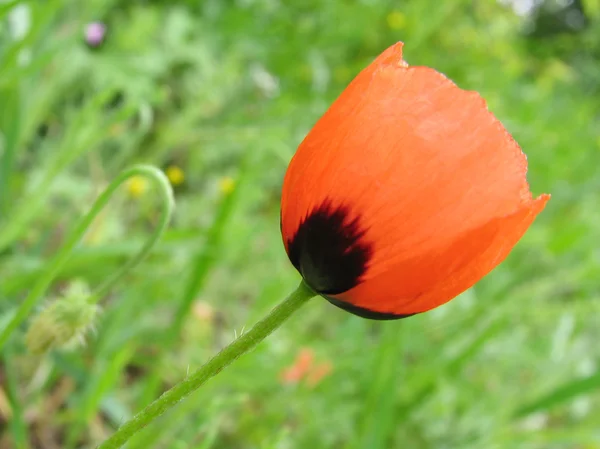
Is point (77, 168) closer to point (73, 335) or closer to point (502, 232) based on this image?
point (73, 335)

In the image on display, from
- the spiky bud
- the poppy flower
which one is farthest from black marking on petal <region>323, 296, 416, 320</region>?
the spiky bud

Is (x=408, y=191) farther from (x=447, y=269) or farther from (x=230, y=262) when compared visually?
(x=230, y=262)

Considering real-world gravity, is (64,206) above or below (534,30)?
below

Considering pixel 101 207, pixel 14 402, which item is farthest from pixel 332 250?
pixel 14 402

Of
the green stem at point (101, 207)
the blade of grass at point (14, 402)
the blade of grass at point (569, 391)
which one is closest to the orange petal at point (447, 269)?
the green stem at point (101, 207)

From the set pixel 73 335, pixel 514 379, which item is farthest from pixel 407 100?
pixel 514 379

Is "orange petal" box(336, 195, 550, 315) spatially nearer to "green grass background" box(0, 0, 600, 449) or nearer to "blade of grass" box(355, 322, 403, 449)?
"green grass background" box(0, 0, 600, 449)
